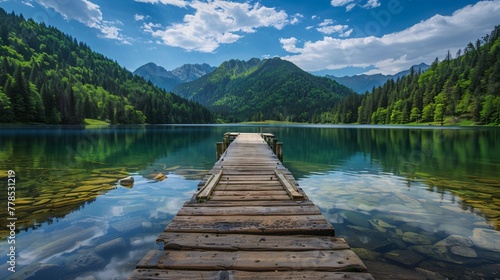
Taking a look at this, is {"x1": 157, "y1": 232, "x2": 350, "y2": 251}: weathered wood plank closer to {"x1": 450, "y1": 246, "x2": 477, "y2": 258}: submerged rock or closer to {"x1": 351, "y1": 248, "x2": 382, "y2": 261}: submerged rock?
{"x1": 351, "y1": 248, "x2": 382, "y2": 261}: submerged rock

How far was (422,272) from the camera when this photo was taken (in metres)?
5.85

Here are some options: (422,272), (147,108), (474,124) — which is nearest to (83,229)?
(422,272)

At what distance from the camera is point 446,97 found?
126 metres

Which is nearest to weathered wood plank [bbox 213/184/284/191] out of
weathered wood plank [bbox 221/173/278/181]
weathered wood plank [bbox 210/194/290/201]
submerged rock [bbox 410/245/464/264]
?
weathered wood plank [bbox 210/194/290/201]

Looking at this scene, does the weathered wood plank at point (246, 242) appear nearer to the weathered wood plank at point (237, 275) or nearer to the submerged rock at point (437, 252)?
the weathered wood plank at point (237, 275)

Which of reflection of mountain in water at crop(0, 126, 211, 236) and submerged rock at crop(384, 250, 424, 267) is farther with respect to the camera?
reflection of mountain in water at crop(0, 126, 211, 236)

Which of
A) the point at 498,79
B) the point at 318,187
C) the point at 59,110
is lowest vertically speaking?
the point at 318,187

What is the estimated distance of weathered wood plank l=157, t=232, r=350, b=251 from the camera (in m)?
4.14

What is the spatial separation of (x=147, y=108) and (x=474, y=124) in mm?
164123

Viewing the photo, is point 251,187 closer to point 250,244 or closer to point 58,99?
point 250,244

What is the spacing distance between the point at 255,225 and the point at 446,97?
156m

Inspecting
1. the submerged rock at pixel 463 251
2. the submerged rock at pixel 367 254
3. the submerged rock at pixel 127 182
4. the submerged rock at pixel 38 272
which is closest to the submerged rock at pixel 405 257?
the submerged rock at pixel 367 254

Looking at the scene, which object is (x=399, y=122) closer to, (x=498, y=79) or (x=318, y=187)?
(x=498, y=79)

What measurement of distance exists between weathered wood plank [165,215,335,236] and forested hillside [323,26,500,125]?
420 feet
